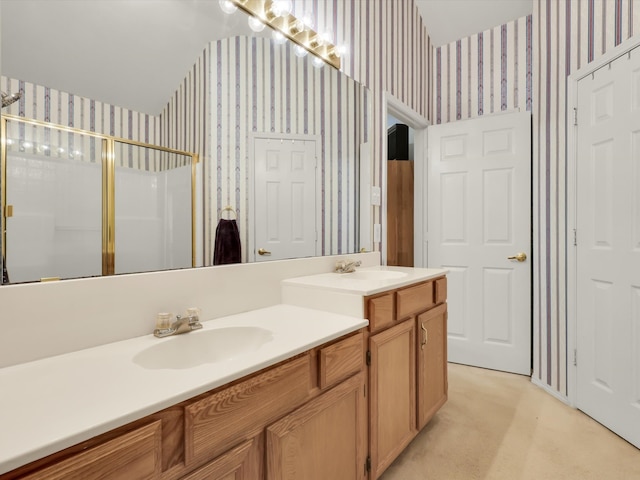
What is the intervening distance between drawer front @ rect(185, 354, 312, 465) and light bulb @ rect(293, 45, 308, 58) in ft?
4.94

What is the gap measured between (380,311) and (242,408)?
739mm

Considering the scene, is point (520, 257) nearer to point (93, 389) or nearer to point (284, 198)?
point (284, 198)

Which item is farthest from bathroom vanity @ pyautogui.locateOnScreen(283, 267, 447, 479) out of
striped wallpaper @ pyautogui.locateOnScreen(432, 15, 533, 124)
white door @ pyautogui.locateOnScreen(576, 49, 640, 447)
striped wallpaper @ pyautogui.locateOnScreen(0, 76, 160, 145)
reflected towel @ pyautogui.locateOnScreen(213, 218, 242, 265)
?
striped wallpaper @ pyautogui.locateOnScreen(432, 15, 533, 124)

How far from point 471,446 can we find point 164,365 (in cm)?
166

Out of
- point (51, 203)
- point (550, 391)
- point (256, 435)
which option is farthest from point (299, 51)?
point (550, 391)

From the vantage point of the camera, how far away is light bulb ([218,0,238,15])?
136 cm

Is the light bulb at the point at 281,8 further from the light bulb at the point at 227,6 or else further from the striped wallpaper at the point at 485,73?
the striped wallpaper at the point at 485,73

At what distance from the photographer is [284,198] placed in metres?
1.66

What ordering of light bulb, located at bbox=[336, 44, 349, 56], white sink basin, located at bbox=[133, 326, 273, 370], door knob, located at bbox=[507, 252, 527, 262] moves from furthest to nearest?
door knob, located at bbox=[507, 252, 527, 262]
light bulb, located at bbox=[336, 44, 349, 56]
white sink basin, located at bbox=[133, 326, 273, 370]

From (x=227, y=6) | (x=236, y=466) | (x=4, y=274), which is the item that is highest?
(x=227, y=6)

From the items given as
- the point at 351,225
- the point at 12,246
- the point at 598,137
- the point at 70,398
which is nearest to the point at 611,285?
the point at 598,137

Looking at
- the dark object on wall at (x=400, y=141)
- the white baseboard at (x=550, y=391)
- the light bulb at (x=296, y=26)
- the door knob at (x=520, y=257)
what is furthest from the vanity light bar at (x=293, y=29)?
the white baseboard at (x=550, y=391)

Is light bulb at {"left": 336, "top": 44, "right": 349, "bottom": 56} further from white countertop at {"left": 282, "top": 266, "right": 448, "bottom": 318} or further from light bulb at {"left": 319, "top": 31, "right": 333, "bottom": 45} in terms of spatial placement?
white countertop at {"left": 282, "top": 266, "right": 448, "bottom": 318}

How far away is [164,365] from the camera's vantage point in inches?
39.1
